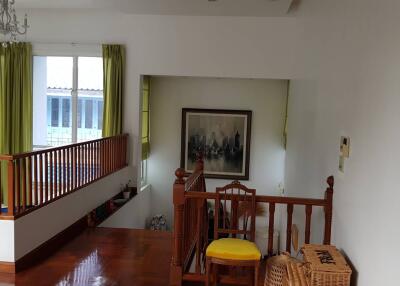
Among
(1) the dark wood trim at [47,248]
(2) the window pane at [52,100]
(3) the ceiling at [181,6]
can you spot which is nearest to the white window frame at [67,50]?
(2) the window pane at [52,100]

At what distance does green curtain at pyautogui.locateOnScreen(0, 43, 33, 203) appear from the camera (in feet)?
22.8

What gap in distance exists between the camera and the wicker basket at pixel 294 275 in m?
2.91

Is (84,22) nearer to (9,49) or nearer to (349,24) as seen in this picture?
(9,49)

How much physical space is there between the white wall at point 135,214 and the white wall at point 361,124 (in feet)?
10.7

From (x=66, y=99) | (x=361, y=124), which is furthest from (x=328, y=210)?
(x=66, y=99)

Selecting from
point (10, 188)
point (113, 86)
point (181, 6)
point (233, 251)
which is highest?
point (181, 6)

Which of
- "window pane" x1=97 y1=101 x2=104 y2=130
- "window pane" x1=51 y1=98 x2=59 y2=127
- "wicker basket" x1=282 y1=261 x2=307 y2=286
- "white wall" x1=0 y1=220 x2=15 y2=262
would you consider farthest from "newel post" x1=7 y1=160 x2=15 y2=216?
"window pane" x1=51 y1=98 x2=59 y2=127

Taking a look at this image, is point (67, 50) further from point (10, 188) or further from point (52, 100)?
point (10, 188)

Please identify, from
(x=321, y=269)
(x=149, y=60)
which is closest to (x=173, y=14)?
(x=149, y=60)

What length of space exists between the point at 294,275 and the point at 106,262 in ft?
7.10

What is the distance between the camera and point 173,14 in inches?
267

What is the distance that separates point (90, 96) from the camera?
7.43 m

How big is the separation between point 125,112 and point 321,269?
515 cm

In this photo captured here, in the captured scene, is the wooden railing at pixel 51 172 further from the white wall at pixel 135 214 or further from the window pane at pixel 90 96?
the window pane at pixel 90 96
